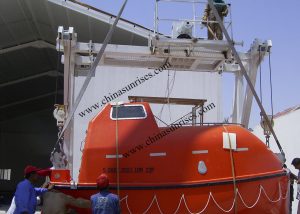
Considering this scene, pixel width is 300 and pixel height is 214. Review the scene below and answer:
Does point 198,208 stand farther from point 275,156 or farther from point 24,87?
point 24,87

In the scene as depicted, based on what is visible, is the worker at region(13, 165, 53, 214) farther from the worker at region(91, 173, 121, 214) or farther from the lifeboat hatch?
the lifeboat hatch

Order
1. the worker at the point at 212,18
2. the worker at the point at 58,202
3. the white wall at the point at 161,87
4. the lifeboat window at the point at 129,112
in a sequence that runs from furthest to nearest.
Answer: the white wall at the point at 161,87, the worker at the point at 212,18, the lifeboat window at the point at 129,112, the worker at the point at 58,202

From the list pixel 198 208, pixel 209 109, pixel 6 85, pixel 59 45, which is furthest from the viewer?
pixel 6 85

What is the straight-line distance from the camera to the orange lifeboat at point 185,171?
5.13 metres

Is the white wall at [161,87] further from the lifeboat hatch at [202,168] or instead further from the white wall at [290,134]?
the lifeboat hatch at [202,168]

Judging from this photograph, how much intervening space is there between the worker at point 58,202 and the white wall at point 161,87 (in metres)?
5.22

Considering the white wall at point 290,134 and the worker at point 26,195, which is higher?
the white wall at point 290,134

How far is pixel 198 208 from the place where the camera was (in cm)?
513

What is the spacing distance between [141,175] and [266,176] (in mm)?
1524

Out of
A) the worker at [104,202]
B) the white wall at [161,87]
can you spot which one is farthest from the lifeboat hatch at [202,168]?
the white wall at [161,87]

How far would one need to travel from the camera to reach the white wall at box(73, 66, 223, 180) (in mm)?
10430

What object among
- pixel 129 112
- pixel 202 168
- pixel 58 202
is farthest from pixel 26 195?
pixel 202 168

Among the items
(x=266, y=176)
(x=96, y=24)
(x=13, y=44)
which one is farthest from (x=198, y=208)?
(x=13, y=44)

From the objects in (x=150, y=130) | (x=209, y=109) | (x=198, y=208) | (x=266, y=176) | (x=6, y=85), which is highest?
(x=6, y=85)
